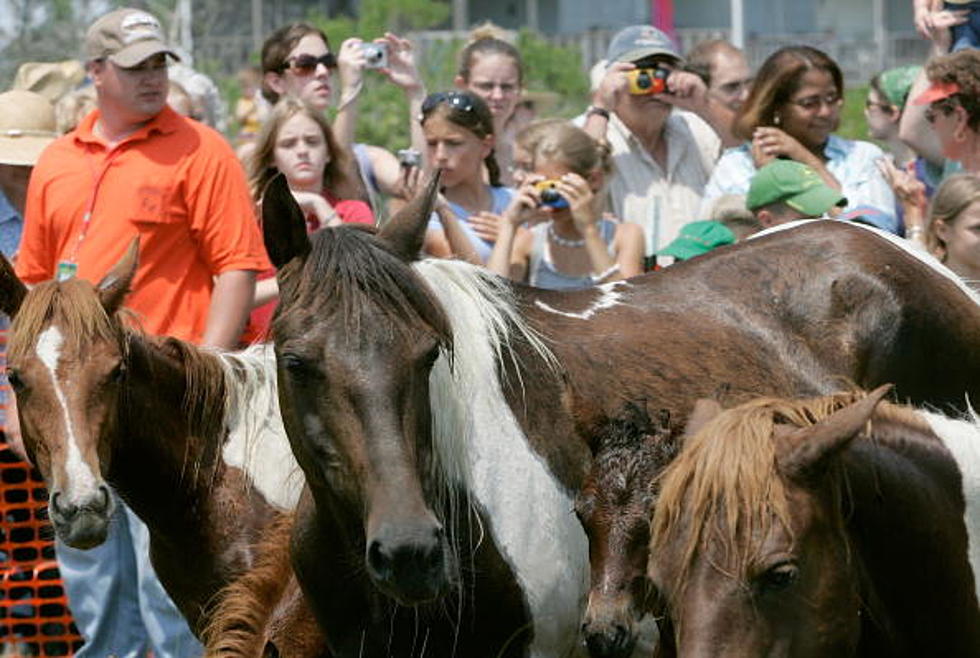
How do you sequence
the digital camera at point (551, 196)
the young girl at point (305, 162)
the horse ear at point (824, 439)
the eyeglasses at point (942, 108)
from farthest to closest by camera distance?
the young girl at point (305, 162), the eyeglasses at point (942, 108), the digital camera at point (551, 196), the horse ear at point (824, 439)

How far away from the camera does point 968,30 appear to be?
28.2 ft

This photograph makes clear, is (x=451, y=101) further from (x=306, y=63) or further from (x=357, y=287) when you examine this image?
(x=357, y=287)

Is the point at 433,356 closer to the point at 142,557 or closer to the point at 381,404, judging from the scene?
the point at 381,404

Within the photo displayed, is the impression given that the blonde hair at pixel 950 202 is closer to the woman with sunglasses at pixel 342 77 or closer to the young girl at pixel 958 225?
the young girl at pixel 958 225

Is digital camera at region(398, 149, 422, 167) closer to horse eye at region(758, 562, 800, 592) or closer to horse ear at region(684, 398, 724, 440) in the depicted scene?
horse ear at region(684, 398, 724, 440)

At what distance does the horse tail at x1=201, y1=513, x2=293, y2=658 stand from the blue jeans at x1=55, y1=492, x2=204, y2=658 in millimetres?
1353

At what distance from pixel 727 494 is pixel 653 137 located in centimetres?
505

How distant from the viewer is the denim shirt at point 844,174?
8141mm

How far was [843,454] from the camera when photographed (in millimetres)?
4023

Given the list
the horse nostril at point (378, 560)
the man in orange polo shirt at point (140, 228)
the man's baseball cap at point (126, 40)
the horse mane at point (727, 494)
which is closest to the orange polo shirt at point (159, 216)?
the man in orange polo shirt at point (140, 228)

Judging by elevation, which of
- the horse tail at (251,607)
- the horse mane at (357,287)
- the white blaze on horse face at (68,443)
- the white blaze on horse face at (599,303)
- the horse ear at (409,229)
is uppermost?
the horse ear at (409,229)

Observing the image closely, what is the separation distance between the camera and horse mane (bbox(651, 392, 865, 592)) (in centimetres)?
385

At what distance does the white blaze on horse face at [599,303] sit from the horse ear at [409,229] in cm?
75

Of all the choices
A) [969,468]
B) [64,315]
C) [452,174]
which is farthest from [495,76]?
[969,468]
